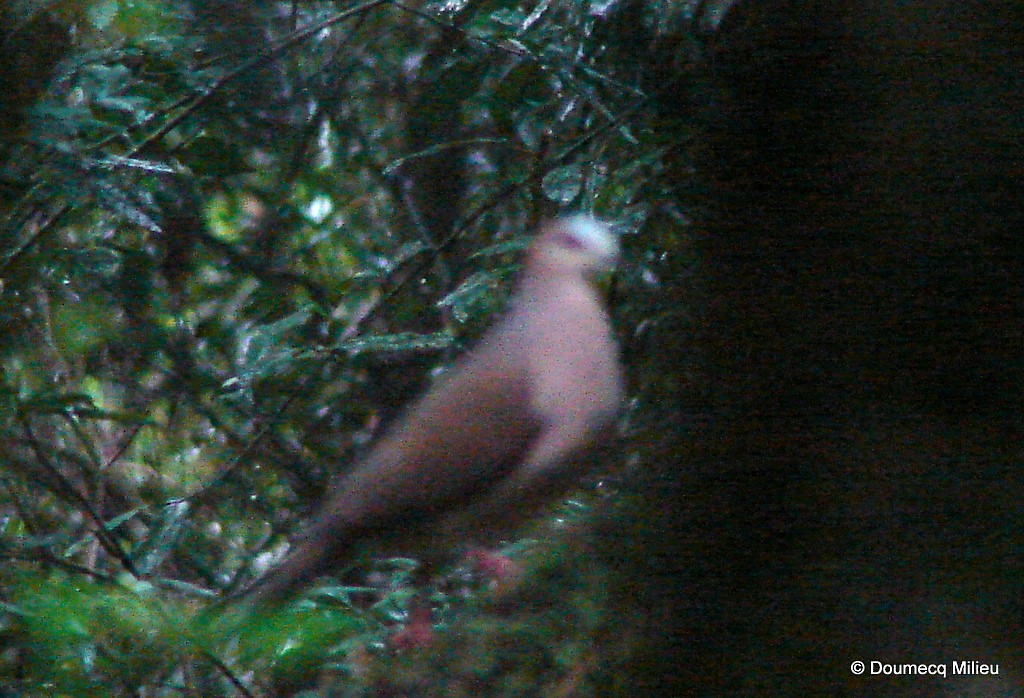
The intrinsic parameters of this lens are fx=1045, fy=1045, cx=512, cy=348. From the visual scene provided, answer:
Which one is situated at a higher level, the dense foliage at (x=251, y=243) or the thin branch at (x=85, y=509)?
the dense foliage at (x=251, y=243)

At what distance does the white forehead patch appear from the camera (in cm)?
302

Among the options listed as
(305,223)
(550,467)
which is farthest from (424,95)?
(550,467)

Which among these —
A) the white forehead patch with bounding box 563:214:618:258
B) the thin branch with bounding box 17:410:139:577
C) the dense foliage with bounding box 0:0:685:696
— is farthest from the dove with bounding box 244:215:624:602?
the thin branch with bounding box 17:410:139:577

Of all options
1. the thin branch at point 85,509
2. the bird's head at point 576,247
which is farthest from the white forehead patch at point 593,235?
the thin branch at point 85,509

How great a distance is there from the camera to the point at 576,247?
3059 millimetres

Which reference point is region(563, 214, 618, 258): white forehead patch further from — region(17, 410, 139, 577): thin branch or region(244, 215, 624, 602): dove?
region(17, 410, 139, 577): thin branch

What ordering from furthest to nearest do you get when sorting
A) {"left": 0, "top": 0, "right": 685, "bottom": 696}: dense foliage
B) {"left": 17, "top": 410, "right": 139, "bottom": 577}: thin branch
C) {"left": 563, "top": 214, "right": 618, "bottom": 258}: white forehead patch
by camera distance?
{"left": 563, "top": 214, "right": 618, "bottom": 258}: white forehead patch
{"left": 0, "top": 0, "right": 685, "bottom": 696}: dense foliage
{"left": 17, "top": 410, "right": 139, "bottom": 577}: thin branch

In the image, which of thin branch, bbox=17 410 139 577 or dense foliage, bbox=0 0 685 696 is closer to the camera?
thin branch, bbox=17 410 139 577

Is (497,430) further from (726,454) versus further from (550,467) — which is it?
(726,454)

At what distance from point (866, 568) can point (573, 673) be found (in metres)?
0.58

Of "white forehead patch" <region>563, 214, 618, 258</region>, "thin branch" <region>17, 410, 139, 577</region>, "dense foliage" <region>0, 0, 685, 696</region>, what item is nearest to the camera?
"thin branch" <region>17, 410, 139, 577</region>

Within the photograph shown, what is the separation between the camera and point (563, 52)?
9.62ft

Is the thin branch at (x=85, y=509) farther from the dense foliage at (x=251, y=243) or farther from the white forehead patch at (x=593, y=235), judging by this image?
the white forehead patch at (x=593, y=235)

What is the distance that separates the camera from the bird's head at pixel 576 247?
3.03m
